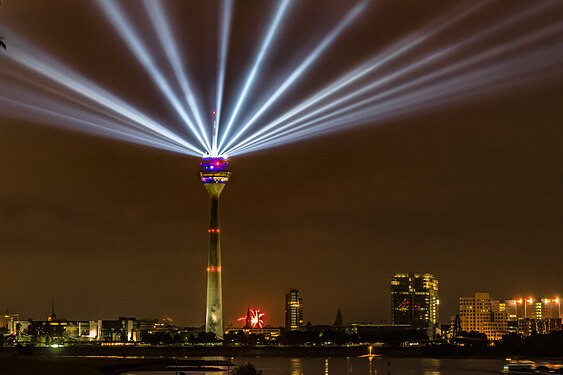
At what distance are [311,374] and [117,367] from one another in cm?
2352

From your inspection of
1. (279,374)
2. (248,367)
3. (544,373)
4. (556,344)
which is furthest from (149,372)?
(556,344)

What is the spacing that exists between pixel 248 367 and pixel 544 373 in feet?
116

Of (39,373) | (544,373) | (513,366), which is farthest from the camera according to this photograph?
(513,366)

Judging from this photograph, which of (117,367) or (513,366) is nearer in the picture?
(117,367)

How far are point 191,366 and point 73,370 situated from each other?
40654 mm

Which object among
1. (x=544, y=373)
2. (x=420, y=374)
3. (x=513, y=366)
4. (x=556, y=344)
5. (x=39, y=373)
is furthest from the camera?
(x=556, y=344)

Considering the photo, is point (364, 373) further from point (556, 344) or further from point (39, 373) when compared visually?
point (556, 344)

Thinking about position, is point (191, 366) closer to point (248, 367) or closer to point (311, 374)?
point (311, 374)

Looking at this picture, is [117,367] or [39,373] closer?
[39,373]

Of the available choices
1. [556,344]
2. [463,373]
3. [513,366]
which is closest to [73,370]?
[463,373]

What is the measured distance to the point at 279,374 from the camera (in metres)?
127

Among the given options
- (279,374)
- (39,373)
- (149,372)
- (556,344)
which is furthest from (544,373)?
(556,344)

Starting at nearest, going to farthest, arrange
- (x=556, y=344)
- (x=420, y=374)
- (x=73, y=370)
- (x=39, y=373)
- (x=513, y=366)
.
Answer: (x=39, y=373) → (x=73, y=370) → (x=420, y=374) → (x=513, y=366) → (x=556, y=344)

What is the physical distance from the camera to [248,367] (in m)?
110
